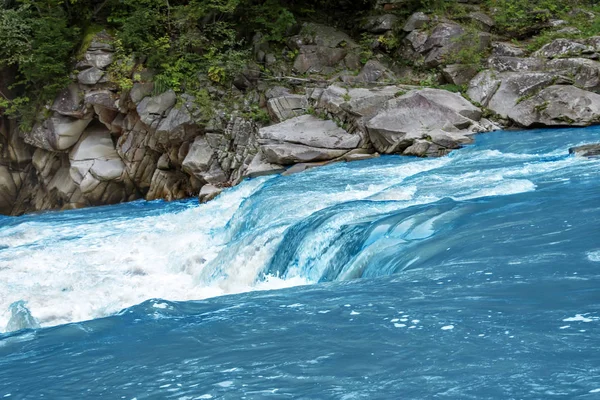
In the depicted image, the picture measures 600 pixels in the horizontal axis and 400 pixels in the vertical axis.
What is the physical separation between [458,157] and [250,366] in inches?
384

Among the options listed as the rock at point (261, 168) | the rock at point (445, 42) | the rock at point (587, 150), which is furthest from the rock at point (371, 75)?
the rock at point (587, 150)

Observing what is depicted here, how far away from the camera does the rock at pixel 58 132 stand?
66.2ft

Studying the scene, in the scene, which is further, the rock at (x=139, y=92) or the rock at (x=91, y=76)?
the rock at (x=91, y=76)

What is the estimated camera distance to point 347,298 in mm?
5945

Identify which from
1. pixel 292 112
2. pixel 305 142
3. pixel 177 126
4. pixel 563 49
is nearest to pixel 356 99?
pixel 305 142

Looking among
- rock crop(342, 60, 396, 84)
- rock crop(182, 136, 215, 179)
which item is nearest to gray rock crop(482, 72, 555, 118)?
rock crop(342, 60, 396, 84)

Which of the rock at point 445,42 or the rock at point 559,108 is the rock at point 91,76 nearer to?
the rock at point 445,42

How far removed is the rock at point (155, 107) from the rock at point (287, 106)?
2.92 metres

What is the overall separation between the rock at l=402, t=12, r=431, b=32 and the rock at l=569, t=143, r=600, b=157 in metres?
10.3

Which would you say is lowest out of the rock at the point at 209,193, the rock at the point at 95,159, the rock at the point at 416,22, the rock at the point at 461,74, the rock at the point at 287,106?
the rock at the point at 209,193

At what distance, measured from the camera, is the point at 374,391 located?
3.87m

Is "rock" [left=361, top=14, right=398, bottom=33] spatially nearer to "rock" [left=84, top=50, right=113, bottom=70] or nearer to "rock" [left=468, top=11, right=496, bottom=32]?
"rock" [left=468, top=11, right=496, bottom=32]

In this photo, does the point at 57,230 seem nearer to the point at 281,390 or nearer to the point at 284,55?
the point at 284,55

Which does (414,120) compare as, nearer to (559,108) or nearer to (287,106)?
(559,108)
